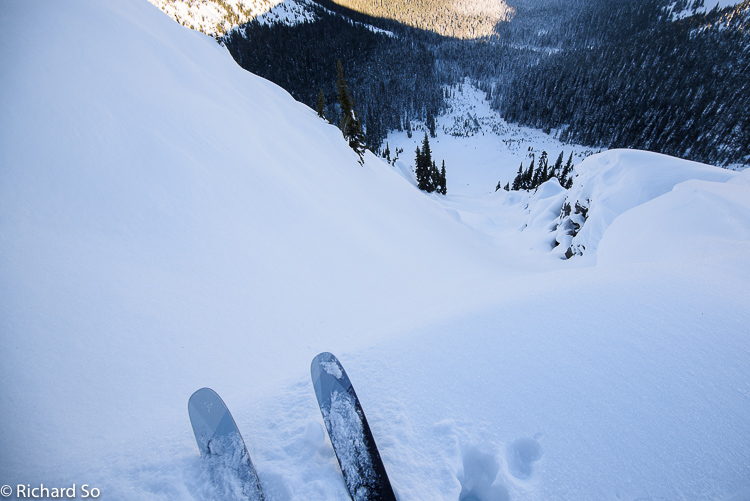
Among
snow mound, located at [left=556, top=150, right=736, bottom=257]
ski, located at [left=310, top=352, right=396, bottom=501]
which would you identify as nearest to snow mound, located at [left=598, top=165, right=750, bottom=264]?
snow mound, located at [left=556, top=150, right=736, bottom=257]

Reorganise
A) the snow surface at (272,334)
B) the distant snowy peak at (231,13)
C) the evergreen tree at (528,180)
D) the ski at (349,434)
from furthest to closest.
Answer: the distant snowy peak at (231,13) < the evergreen tree at (528,180) < the snow surface at (272,334) < the ski at (349,434)

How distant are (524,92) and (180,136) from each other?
131 m

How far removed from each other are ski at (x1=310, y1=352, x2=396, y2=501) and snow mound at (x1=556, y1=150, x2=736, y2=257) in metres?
14.6

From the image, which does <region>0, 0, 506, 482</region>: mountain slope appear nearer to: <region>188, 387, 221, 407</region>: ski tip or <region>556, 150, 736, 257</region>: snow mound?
<region>188, 387, 221, 407</region>: ski tip

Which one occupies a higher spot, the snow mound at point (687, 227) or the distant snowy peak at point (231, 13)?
the distant snowy peak at point (231, 13)

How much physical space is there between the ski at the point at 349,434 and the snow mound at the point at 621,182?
47.8ft

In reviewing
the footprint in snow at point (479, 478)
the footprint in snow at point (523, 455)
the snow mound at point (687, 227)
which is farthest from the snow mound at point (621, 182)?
the footprint in snow at point (479, 478)

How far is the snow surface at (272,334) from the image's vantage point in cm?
191

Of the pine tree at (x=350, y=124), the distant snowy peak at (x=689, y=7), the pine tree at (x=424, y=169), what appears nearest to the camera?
the pine tree at (x=350, y=124)

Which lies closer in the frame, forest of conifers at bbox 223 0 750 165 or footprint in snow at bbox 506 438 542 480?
footprint in snow at bbox 506 438 542 480

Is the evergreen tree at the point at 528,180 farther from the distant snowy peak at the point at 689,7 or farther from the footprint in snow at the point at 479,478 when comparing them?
the distant snowy peak at the point at 689,7

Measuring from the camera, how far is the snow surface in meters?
1.91

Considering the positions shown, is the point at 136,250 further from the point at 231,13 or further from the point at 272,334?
the point at 231,13

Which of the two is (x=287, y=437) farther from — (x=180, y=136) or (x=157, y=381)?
(x=180, y=136)
